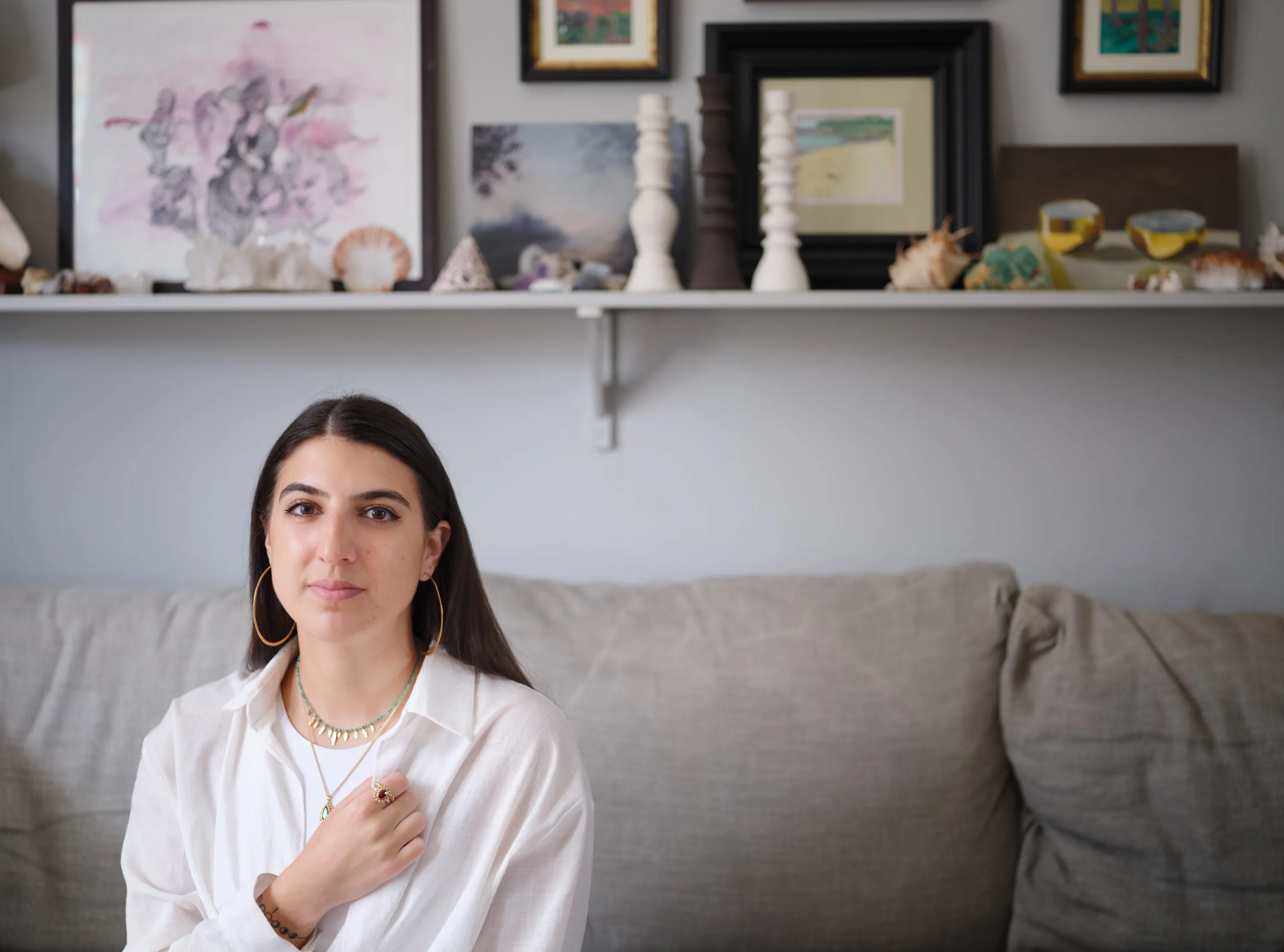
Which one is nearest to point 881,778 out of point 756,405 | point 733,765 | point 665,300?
point 733,765

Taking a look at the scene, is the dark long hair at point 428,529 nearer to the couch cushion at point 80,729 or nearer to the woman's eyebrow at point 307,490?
the woman's eyebrow at point 307,490

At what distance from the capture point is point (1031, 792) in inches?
69.4

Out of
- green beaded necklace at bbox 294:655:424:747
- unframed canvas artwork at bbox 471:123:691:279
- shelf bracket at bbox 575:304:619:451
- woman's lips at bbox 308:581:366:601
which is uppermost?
unframed canvas artwork at bbox 471:123:691:279

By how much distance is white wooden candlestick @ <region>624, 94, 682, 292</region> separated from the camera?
1.96 m

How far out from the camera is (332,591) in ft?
4.02

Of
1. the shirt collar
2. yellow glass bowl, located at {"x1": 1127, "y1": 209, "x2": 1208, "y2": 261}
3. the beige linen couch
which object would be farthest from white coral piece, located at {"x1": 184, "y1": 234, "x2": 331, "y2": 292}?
yellow glass bowl, located at {"x1": 1127, "y1": 209, "x2": 1208, "y2": 261}

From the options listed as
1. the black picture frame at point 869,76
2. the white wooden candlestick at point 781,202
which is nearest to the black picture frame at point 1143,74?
Result: the black picture frame at point 869,76

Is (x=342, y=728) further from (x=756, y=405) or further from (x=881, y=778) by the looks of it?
(x=756, y=405)

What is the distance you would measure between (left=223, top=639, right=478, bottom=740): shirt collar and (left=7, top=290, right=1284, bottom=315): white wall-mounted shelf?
0.77 m

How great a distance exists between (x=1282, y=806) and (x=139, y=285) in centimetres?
207

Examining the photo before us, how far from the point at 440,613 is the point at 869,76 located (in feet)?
4.27

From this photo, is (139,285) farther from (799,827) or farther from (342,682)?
(799,827)

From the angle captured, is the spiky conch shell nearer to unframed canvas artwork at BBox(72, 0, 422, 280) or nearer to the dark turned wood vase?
the dark turned wood vase

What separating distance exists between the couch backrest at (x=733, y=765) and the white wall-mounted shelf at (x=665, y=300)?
46cm
